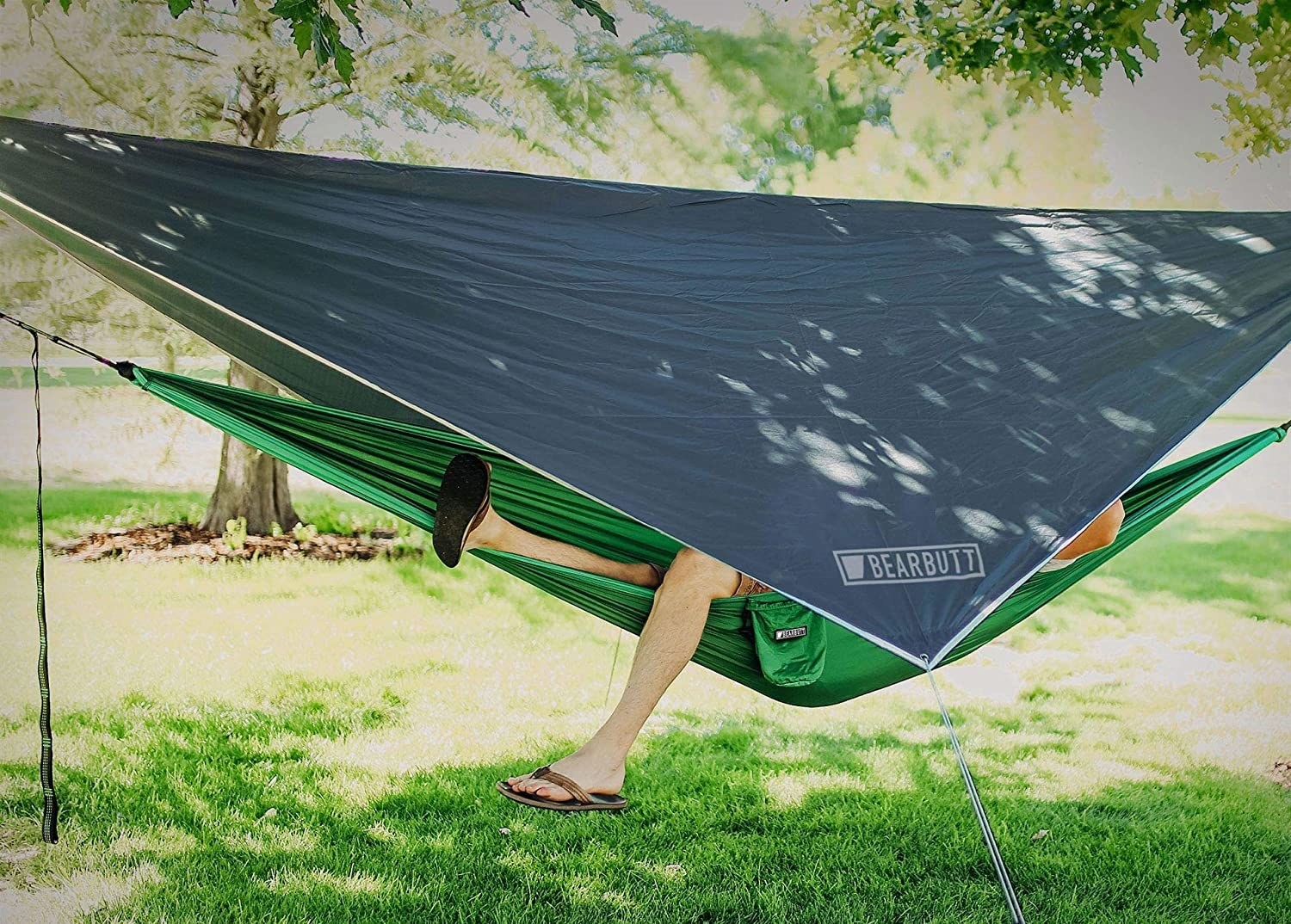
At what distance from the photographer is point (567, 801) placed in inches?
86.7

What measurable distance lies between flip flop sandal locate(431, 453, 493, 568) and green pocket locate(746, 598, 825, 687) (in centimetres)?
56

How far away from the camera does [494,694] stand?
426 cm

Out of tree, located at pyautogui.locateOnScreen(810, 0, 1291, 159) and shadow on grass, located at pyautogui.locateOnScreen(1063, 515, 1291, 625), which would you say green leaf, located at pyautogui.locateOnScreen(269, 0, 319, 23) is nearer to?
tree, located at pyautogui.locateOnScreen(810, 0, 1291, 159)

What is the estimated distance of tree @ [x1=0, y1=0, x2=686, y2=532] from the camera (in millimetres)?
4637

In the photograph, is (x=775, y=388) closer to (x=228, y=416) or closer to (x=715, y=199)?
(x=715, y=199)

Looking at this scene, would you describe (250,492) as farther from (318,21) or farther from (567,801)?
(567,801)

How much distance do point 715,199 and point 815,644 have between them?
0.93 meters

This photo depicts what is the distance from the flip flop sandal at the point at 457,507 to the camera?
2.21m

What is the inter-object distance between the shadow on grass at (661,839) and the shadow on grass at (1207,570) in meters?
2.31

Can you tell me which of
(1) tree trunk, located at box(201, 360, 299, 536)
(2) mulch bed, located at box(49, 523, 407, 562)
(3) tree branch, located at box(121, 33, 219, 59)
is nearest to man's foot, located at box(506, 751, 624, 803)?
(2) mulch bed, located at box(49, 523, 407, 562)

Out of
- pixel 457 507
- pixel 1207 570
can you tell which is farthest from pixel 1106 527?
pixel 1207 570

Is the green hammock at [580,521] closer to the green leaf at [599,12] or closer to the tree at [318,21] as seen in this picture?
the tree at [318,21]

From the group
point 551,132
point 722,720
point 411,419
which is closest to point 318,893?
point 411,419

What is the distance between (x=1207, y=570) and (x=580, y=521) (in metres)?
4.59
